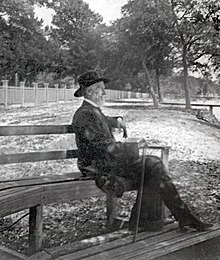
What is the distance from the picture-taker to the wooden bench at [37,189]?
187 cm

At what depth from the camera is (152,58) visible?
9.40ft

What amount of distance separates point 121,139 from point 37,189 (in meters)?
0.94

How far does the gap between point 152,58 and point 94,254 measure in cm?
146

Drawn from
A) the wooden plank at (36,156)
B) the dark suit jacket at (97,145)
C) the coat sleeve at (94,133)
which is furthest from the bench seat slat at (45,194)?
the wooden plank at (36,156)

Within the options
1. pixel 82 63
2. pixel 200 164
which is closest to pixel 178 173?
pixel 200 164

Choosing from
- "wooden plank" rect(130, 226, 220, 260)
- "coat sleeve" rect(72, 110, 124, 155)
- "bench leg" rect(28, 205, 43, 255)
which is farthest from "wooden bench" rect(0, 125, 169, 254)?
"wooden plank" rect(130, 226, 220, 260)

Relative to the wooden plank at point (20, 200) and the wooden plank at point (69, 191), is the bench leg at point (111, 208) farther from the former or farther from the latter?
the wooden plank at point (20, 200)

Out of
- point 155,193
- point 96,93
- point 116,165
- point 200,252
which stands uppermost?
point 96,93

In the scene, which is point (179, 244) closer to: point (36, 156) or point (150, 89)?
point (36, 156)

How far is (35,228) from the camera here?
2197mm

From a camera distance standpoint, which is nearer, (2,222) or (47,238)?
(47,238)

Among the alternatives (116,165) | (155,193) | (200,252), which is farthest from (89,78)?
(200,252)

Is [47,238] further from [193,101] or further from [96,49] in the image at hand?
[193,101]

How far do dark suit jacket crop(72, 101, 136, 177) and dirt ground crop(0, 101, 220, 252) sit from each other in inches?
21.7
